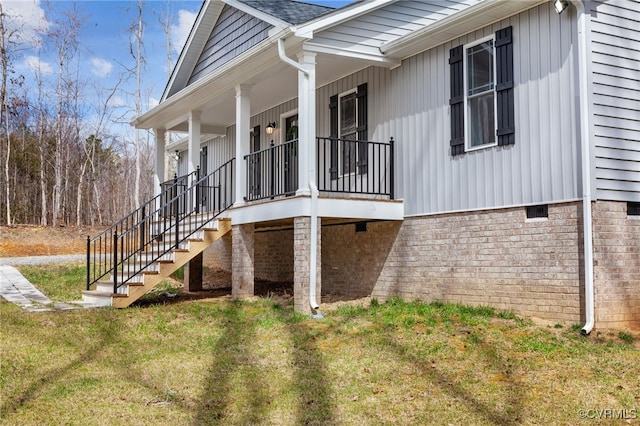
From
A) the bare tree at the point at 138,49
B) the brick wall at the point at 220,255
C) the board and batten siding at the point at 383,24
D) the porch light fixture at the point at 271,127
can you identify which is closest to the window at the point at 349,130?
the board and batten siding at the point at 383,24

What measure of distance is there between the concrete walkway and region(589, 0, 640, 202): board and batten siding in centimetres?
818

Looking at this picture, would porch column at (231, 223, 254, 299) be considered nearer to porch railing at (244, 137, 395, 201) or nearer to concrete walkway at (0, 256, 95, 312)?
porch railing at (244, 137, 395, 201)

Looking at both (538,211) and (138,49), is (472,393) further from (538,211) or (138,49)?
(138,49)

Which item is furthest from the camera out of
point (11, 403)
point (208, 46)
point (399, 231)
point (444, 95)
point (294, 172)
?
point (208, 46)

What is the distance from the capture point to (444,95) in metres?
9.84

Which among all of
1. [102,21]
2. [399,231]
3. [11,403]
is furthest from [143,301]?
[102,21]

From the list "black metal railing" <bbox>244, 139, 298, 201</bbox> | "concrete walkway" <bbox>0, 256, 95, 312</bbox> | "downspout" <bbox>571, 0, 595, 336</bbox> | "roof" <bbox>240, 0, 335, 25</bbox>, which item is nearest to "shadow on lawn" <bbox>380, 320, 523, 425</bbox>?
"downspout" <bbox>571, 0, 595, 336</bbox>

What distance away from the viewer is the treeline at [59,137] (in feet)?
93.2

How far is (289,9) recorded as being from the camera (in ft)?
39.0

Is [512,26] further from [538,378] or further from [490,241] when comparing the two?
[538,378]

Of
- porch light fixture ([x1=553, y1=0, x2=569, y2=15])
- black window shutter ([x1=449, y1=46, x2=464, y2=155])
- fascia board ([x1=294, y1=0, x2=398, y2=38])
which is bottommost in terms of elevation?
black window shutter ([x1=449, y1=46, x2=464, y2=155])

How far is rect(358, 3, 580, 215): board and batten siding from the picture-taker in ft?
26.4

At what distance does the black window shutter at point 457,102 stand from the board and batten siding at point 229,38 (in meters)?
3.66

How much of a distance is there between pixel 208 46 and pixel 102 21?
1916cm
